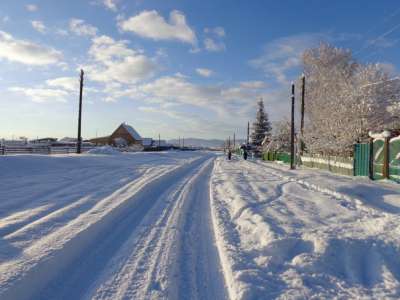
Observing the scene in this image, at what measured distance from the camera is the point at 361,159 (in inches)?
698

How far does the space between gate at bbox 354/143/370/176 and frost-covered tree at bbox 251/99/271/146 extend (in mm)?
42114

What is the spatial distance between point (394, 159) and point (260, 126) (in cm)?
4700

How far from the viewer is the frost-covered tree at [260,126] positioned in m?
60.6

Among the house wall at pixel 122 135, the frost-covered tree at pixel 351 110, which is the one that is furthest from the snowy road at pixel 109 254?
the house wall at pixel 122 135

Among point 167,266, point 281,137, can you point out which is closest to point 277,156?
point 281,137

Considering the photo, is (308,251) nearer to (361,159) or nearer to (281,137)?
(361,159)

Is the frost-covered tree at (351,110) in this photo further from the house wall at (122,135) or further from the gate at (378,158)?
the house wall at (122,135)

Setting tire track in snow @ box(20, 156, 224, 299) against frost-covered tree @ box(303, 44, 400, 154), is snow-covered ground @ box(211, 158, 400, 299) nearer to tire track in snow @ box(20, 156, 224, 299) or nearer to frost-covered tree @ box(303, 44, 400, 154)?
tire track in snow @ box(20, 156, 224, 299)

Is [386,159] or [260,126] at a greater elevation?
[260,126]

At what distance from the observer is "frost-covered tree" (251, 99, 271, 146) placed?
60.6 metres

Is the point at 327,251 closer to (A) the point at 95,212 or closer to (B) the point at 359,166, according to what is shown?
(A) the point at 95,212

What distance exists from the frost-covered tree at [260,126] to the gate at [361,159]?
42.1 meters

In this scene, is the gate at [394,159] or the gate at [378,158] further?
the gate at [378,158]

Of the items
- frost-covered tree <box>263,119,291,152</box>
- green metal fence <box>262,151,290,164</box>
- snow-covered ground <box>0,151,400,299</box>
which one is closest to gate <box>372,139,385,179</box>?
snow-covered ground <box>0,151,400,299</box>
